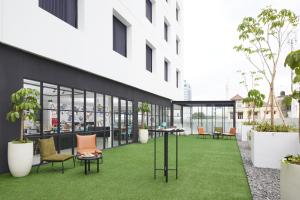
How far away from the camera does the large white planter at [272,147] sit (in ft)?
25.6

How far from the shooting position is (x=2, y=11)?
21.7 ft

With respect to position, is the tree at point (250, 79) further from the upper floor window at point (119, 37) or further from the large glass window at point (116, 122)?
the large glass window at point (116, 122)

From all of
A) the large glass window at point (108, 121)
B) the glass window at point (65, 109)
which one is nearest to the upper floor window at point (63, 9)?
the glass window at point (65, 109)

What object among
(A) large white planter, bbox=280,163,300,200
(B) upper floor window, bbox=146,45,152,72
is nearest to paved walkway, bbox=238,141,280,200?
(A) large white planter, bbox=280,163,300,200

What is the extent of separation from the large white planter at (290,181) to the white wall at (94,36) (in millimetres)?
6655

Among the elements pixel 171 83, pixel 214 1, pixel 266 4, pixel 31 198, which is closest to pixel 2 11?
pixel 31 198

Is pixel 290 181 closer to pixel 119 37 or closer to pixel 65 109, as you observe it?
pixel 65 109

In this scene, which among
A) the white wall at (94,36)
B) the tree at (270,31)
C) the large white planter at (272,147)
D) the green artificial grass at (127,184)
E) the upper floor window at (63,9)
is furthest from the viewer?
the tree at (270,31)

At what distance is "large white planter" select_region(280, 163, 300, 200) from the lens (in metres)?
3.93

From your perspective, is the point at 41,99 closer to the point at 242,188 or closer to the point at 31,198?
the point at 31,198

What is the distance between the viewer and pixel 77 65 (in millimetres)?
9734

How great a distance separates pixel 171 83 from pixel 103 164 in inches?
678

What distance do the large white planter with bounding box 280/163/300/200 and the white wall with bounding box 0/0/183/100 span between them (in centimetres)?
665

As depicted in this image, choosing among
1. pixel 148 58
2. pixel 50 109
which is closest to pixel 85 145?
pixel 50 109
